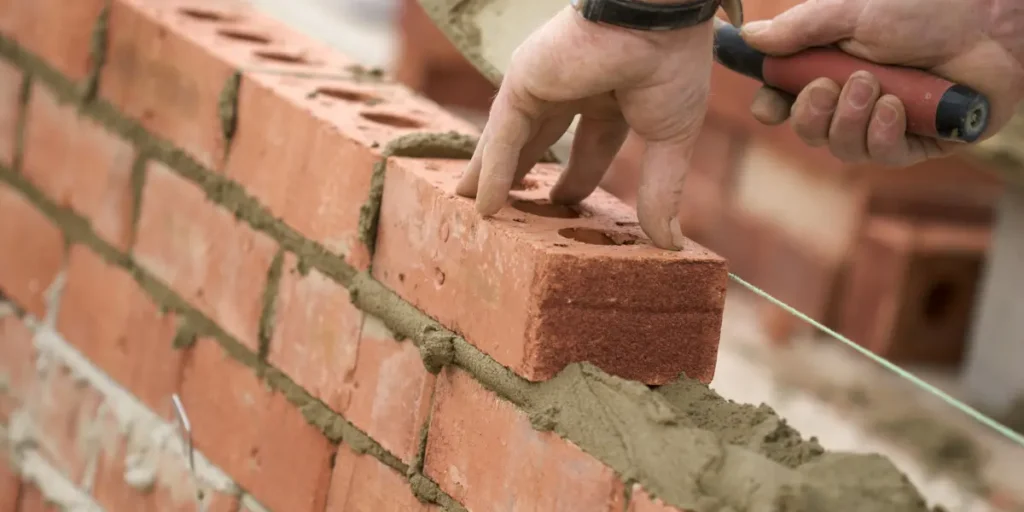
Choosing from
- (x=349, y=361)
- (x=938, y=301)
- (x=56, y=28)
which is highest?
(x=56, y=28)

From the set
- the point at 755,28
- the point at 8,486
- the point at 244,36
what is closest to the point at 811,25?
the point at 755,28

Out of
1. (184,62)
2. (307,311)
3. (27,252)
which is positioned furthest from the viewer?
(27,252)

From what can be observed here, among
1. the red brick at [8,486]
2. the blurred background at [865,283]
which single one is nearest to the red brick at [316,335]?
the red brick at [8,486]

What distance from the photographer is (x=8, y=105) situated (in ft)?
7.97

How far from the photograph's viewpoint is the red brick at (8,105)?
2412 mm

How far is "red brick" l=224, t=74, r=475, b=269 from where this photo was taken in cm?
168

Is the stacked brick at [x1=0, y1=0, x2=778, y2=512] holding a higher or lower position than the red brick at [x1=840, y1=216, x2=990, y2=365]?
higher

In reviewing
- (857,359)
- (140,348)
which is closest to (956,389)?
(857,359)

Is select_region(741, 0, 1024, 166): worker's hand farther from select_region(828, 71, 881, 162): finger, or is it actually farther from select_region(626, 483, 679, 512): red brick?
select_region(626, 483, 679, 512): red brick

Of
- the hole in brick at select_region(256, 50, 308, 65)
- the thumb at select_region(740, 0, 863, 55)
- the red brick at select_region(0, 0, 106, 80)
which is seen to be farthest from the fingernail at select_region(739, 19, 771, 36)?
the red brick at select_region(0, 0, 106, 80)

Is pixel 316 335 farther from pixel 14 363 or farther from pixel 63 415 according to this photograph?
pixel 14 363

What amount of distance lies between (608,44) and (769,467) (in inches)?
18.3

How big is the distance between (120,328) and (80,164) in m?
0.32

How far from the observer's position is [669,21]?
1.33 m
